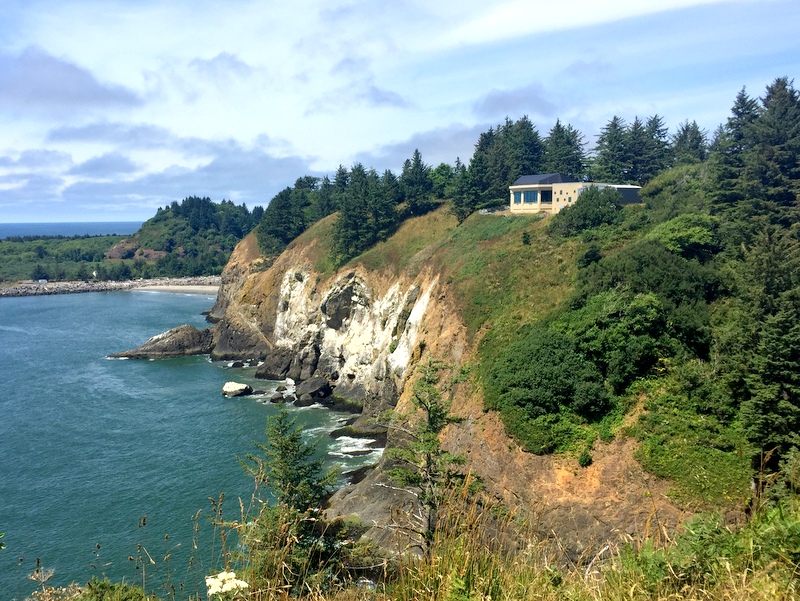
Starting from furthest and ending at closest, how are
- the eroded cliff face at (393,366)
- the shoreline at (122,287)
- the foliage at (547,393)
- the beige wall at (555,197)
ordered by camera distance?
the shoreline at (122,287) < the beige wall at (555,197) < the foliage at (547,393) < the eroded cliff face at (393,366)

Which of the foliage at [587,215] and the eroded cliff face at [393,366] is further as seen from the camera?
the foliage at [587,215]

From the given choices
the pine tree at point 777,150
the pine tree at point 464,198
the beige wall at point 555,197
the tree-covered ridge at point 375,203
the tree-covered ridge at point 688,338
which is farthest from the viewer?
the tree-covered ridge at point 375,203

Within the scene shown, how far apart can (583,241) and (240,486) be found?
27582mm

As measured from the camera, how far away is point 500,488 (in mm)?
26469

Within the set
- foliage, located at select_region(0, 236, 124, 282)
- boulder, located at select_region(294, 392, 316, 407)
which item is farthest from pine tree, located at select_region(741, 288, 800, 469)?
foliage, located at select_region(0, 236, 124, 282)

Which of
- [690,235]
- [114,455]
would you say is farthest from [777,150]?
[114,455]

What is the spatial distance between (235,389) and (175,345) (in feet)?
69.4

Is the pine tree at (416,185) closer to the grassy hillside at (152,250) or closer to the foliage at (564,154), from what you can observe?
the foliage at (564,154)

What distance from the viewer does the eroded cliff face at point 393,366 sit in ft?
76.7

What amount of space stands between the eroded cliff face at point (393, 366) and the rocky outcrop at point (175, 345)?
65.3 inches

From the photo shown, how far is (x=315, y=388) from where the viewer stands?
5203 cm

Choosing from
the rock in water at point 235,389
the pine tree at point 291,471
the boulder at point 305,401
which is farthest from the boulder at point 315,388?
the pine tree at point 291,471

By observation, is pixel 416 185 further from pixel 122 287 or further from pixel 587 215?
pixel 122 287

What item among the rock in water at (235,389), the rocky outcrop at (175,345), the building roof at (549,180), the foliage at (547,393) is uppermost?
the building roof at (549,180)
